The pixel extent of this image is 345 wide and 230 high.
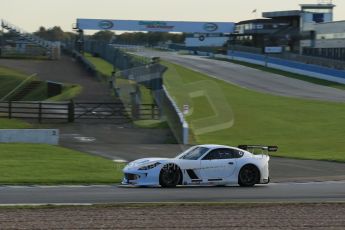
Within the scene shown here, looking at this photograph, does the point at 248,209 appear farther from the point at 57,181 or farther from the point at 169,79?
the point at 169,79

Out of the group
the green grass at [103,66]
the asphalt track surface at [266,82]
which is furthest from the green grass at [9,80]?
the asphalt track surface at [266,82]

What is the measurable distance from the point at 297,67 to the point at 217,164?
63.5 m

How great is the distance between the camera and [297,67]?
80625 millimetres

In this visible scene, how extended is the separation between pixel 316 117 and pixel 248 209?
30.7 m

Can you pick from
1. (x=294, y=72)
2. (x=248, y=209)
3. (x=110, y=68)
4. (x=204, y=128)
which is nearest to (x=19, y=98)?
(x=110, y=68)

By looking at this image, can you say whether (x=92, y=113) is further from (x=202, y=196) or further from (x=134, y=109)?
(x=202, y=196)

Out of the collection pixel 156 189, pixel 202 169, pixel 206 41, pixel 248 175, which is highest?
pixel 206 41

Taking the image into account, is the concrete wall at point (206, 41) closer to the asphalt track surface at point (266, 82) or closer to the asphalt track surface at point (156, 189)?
the asphalt track surface at point (266, 82)

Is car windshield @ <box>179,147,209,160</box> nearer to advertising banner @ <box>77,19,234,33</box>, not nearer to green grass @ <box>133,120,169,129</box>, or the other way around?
green grass @ <box>133,120,169,129</box>

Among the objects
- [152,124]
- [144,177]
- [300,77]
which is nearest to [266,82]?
[300,77]

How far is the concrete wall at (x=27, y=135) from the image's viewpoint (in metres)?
29.6

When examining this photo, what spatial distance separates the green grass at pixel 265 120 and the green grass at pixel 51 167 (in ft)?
27.9

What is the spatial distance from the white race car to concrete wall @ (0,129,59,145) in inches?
472

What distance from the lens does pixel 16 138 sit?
2981cm
